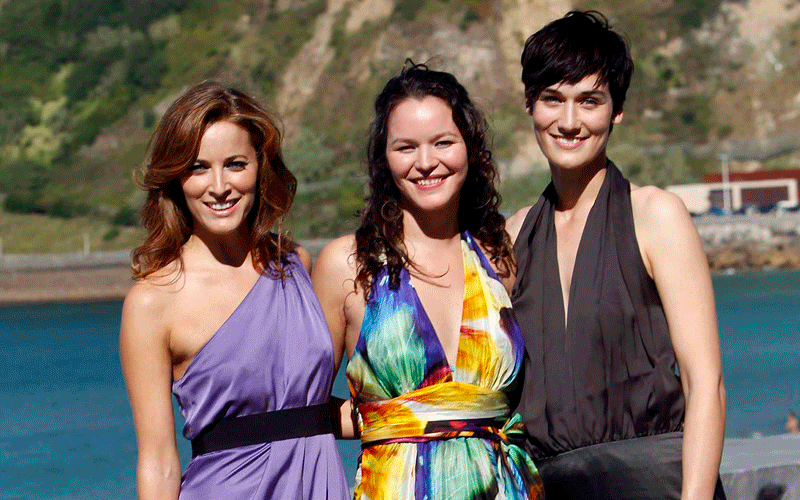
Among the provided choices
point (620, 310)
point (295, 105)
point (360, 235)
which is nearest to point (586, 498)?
point (620, 310)

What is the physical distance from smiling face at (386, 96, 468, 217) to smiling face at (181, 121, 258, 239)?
1.36 ft

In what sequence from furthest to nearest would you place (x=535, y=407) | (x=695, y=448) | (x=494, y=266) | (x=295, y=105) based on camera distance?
1. (x=295, y=105)
2. (x=494, y=266)
3. (x=535, y=407)
4. (x=695, y=448)

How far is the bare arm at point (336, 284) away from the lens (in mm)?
3203

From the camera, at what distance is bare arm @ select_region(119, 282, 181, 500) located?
9.65 feet

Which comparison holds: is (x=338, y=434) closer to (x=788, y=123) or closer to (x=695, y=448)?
(x=695, y=448)

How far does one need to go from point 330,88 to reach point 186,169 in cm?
6161

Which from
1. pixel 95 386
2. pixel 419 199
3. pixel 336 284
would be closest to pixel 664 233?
pixel 419 199

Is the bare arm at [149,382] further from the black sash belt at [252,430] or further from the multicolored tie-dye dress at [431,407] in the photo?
the multicolored tie-dye dress at [431,407]

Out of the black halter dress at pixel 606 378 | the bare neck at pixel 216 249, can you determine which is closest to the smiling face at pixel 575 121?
the black halter dress at pixel 606 378

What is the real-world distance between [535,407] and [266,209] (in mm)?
924

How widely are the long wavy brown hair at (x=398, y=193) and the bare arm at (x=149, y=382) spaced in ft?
1.92

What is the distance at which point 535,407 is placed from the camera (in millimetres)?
3117

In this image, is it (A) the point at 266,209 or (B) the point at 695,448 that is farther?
(A) the point at 266,209

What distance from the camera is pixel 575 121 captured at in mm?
3125
